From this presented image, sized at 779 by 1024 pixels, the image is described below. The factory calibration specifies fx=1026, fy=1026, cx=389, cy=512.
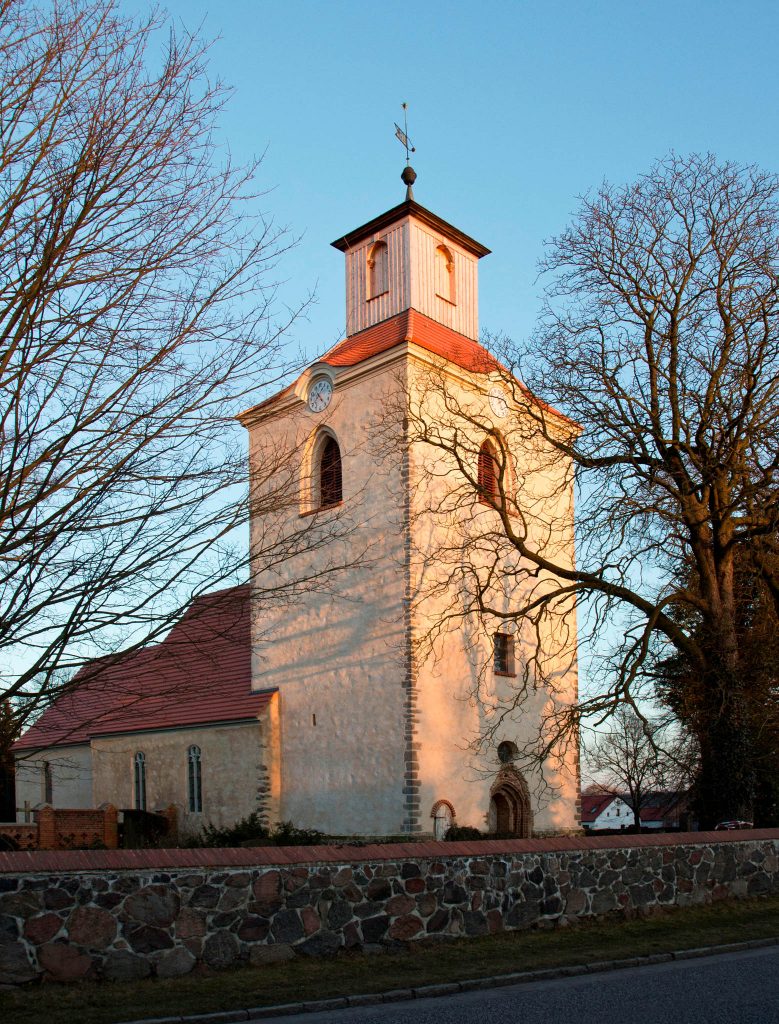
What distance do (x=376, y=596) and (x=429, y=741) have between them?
3539 millimetres

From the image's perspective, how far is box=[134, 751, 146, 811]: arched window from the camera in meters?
30.8

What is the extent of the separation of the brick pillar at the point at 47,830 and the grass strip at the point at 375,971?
62.8ft

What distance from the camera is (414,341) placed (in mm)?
24188

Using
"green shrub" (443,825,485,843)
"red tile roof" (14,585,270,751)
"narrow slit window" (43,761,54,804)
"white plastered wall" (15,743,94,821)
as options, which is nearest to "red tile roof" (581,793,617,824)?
"white plastered wall" (15,743,94,821)

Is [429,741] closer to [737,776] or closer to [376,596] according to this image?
[376,596]

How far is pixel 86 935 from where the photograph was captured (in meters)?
8.79

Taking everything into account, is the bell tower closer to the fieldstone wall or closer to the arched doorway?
the arched doorway

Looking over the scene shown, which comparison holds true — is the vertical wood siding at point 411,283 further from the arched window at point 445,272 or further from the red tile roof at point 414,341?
the red tile roof at point 414,341

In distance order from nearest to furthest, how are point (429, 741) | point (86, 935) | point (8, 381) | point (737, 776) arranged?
point (8, 381)
point (86, 935)
point (737, 776)
point (429, 741)

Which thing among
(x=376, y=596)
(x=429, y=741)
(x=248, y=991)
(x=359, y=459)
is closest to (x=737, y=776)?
(x=429, y=741)

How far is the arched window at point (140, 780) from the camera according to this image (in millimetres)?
30844

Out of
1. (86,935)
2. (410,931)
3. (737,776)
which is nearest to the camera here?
(86,935)

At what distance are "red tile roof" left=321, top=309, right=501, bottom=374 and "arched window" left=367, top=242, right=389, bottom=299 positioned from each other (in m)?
1.31

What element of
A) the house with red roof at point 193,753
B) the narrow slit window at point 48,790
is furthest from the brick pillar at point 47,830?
the narrow slit window at point 48,790
